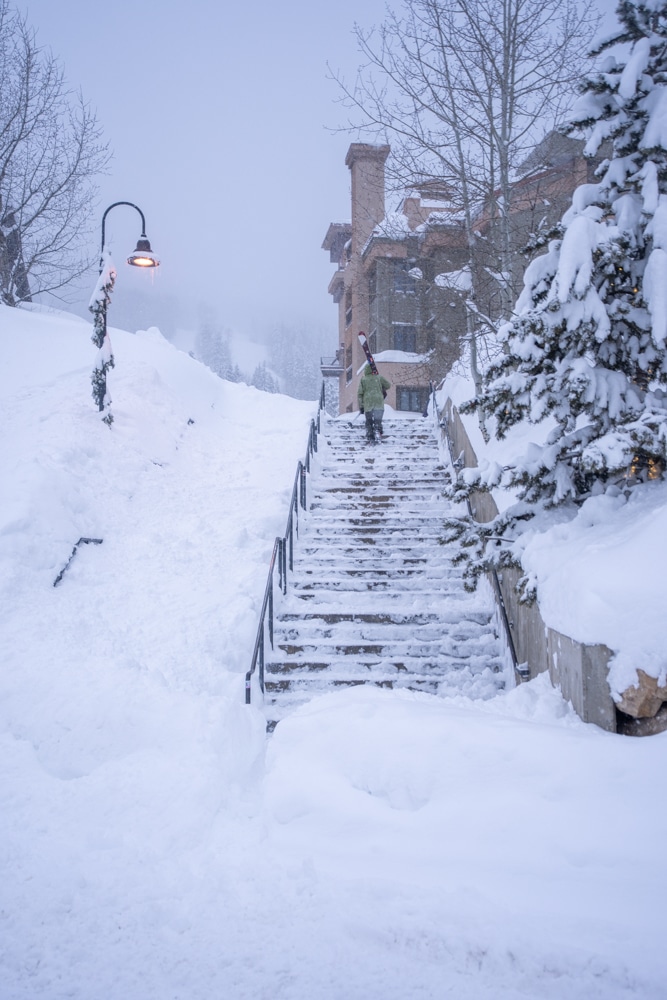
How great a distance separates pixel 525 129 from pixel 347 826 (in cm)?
1194

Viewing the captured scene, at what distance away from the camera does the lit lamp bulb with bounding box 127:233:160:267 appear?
12.3m

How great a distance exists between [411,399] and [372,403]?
16.3m

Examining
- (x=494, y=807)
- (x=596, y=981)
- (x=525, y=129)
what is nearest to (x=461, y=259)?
(x=525, y=129)

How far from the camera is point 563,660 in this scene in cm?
521

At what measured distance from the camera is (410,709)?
5.03 meters

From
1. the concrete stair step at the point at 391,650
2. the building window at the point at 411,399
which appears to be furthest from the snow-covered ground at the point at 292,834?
the building window at the point at 411,399

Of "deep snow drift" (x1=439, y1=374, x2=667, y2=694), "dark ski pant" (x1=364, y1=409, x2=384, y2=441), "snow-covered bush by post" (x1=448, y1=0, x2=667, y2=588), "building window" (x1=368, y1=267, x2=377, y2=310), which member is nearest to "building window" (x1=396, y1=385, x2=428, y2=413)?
"building window" (x1=368, y1=267, x2=377, y2=310)

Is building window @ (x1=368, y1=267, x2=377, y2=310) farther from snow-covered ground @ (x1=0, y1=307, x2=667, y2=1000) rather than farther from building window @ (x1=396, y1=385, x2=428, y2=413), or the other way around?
snow-covered ground @ (x1=0, y1=307, x2=667, y2=1000)

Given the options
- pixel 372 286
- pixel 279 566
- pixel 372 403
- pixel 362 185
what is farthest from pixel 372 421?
pixel 362 185

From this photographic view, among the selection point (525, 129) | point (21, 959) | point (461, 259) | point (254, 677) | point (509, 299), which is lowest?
point (254, 677)

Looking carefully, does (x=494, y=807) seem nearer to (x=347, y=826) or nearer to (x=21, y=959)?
(x=347, y=826)

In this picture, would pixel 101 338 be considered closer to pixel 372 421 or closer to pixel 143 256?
pixel 143 256

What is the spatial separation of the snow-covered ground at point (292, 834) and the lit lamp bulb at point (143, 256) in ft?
24.1

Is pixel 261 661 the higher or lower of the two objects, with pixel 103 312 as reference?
lower
